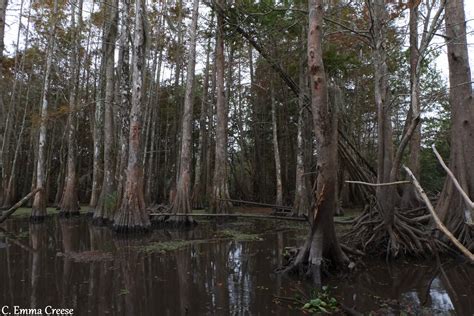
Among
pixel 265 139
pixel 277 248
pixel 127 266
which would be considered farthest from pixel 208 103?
pixel 127 266

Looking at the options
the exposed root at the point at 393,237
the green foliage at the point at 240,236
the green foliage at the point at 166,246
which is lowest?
the green foliage at the point at 166,246

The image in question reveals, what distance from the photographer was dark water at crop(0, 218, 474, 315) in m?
4.12

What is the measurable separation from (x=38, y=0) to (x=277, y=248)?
15.9 m

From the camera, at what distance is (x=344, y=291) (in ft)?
15.1

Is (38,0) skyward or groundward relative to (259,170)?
skyward

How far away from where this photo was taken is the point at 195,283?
509cm

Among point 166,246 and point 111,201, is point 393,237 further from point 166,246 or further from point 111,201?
point 111,201

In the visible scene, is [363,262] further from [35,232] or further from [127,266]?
[35,232]

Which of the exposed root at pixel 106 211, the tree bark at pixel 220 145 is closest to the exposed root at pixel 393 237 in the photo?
the tree bark at pixel 220 145

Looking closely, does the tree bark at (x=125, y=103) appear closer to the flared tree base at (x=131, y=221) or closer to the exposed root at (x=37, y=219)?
the flared tree base at (x=131, y=221)

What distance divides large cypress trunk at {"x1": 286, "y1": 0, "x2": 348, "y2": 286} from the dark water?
1.19ft

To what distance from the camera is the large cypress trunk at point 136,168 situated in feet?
33.0

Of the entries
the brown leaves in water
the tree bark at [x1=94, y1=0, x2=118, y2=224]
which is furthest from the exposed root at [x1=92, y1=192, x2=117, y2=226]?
A: the brown leaves in water

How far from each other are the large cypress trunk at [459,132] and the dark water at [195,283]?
1.00 m
